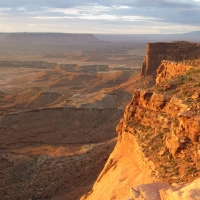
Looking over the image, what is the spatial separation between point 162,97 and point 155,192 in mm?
5583

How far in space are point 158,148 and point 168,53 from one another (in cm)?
3361

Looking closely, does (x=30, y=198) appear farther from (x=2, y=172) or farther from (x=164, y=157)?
(x=164, y=157)

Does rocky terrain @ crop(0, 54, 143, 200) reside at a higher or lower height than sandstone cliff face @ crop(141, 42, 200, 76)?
lower

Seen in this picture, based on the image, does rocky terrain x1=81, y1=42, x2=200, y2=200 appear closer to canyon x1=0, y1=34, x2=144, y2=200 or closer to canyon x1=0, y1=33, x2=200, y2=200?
canyon x1=0, y1=33, x2=200, y2=200

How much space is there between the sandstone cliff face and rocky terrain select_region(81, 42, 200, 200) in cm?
2603

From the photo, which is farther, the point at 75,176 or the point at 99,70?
the point at 99,70

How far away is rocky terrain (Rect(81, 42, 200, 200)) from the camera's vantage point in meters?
9.89

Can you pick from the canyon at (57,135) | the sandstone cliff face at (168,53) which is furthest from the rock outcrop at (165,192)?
the sandstone cliff face at (168,53)

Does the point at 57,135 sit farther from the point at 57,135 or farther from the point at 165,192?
the point at 165,192

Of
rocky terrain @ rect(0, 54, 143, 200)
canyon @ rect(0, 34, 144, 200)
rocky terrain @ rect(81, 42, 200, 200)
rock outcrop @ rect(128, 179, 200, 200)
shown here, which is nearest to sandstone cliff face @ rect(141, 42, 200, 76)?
canyon @ rect(0, 34, 144, 200)

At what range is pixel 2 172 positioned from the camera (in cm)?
2375

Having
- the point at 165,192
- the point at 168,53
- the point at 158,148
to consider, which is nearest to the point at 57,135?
the point at 168,53

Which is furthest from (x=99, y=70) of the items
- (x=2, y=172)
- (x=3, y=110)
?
(x=2, y=172)

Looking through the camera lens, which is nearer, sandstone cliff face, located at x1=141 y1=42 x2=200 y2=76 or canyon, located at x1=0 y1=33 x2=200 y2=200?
canyon, located at x1=0 y1=33 x2=200 y2=200
